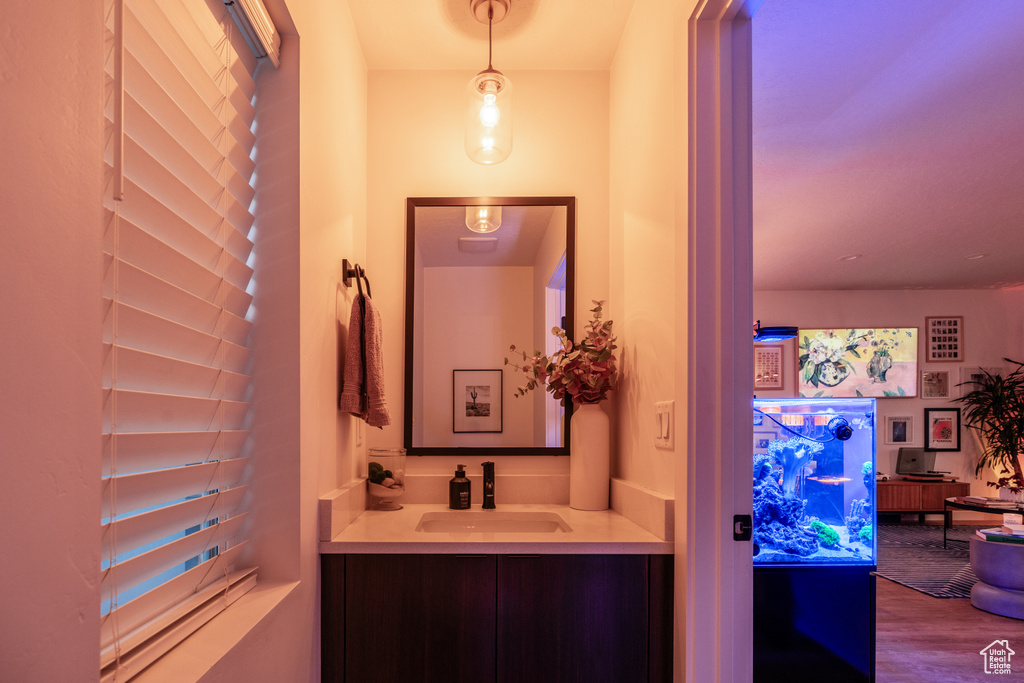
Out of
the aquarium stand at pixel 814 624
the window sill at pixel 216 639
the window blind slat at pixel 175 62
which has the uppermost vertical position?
the window blind slat at pixel 175 62

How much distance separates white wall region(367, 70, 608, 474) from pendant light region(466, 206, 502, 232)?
7cm

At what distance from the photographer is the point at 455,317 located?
7.22 ft

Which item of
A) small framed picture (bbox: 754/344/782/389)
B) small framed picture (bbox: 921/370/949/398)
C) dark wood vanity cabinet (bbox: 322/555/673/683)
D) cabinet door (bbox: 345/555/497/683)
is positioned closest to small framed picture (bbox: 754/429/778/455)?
dark wood vanity cabinet (bbox: 322/555/673/683)

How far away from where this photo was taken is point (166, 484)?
94 centimetres

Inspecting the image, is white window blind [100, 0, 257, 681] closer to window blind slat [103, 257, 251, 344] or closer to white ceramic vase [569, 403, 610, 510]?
window blind slat [103, 257, 251, 344]

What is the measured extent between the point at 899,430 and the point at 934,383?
69 cm

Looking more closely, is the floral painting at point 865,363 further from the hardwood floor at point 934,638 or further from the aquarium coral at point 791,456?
the aquarium coral at point 791,456

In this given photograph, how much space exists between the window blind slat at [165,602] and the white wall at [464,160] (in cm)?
107

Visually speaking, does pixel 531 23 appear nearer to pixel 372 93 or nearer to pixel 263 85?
pixel 372 93

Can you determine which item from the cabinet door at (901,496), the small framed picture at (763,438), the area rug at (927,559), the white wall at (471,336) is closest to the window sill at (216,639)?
the white wall at (471,336)

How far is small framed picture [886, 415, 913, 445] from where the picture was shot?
257 inches

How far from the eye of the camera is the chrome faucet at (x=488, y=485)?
2.04 m

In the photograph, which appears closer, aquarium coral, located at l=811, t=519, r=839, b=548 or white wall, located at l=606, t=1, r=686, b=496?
white wall, located at l=606, t=1, r=686, b=496

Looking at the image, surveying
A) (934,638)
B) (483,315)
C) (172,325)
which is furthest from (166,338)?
(934,638)
